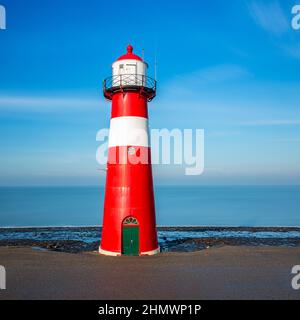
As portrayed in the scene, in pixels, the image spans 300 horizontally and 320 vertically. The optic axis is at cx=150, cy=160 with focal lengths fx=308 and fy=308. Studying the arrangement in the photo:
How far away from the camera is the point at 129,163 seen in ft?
40.5

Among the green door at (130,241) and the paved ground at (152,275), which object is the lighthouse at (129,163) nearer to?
the green door at (130,241)

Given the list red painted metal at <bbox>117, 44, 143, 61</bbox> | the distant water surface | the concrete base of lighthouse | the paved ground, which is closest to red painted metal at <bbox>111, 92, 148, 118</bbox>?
red painted metal at <bbox>117, 44, 143, 61</bbox>

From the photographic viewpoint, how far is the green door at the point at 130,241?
1229cm

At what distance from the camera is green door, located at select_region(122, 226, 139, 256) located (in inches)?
484

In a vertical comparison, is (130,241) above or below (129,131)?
below

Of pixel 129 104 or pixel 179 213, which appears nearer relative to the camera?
pixel 129 104

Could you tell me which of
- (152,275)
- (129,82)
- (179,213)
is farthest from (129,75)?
(179,213)

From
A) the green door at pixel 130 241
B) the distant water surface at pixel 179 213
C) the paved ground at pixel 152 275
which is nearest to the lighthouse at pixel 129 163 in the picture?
the green door at pixel 130 241

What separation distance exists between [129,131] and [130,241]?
4.39 m

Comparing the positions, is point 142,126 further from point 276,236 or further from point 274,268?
point 276,236

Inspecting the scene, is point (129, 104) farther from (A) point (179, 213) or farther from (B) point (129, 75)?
(A) point (179, 213)

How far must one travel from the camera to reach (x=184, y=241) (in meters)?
19.2
